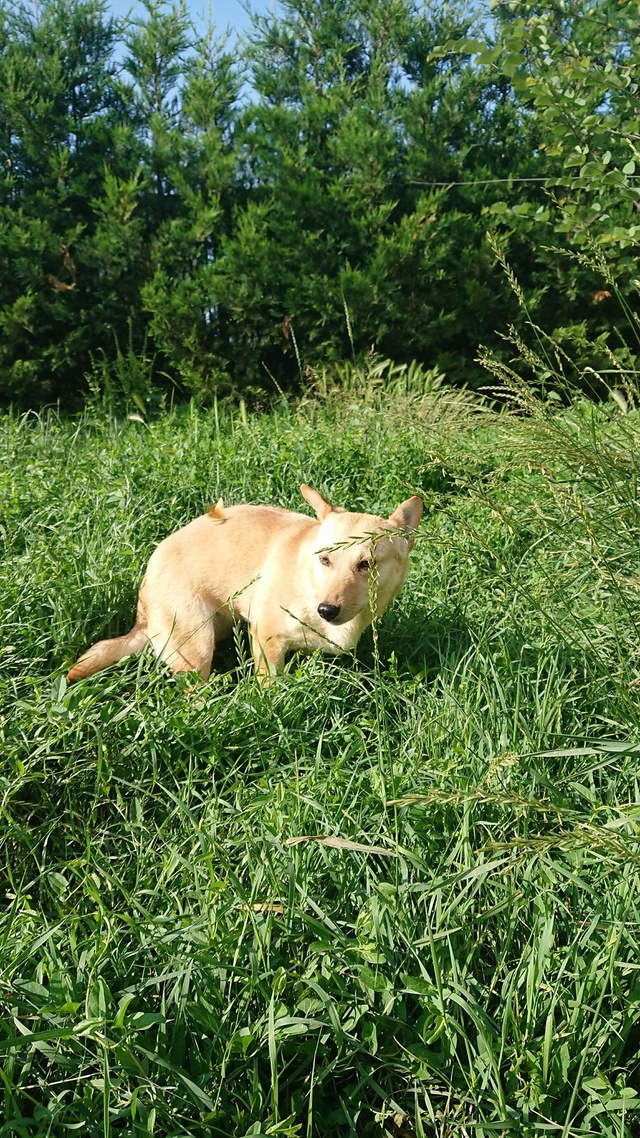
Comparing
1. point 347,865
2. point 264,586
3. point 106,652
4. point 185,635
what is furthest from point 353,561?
point 347,865

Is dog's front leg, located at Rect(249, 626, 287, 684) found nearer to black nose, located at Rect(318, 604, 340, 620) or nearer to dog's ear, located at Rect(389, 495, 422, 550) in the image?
black nose, located at Rect(318, 604, 340, 620)

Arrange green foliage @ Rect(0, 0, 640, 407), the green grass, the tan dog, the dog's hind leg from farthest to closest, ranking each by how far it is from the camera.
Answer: green foliage @ Rect(0, 0, 640, 407) < the dog's hind leg < the tan dog < the green grass

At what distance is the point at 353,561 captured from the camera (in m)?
3.86

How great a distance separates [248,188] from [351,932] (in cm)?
816

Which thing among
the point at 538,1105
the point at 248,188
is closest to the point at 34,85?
the point at 248,188

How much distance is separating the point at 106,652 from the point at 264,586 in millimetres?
783

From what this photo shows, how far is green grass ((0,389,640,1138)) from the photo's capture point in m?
2.17

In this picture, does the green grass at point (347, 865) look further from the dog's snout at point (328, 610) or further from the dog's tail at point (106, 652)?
the dog's snout at point (328, 610)

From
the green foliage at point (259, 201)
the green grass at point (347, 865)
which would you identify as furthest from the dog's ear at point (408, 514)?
the green foliage at point (259, 201)

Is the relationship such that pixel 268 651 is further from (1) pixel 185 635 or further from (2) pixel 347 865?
(2) pixel 347 865

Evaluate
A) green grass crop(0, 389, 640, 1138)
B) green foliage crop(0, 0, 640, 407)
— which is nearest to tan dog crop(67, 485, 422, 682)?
green grass crop(0, 389, 640, 1138)

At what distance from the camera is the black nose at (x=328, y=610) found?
365 centimetres

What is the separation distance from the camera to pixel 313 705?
362cm

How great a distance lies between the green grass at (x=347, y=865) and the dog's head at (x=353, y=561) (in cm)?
26
